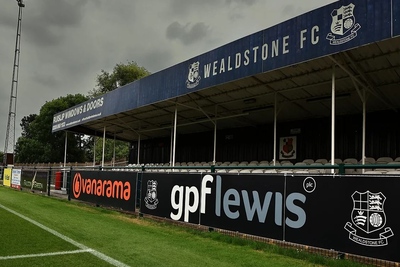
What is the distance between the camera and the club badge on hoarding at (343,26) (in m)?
7.24

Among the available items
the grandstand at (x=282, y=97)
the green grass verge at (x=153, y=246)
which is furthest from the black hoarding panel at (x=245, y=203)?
the grandstand at (x=282, y=97)

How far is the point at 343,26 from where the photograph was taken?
292 inches

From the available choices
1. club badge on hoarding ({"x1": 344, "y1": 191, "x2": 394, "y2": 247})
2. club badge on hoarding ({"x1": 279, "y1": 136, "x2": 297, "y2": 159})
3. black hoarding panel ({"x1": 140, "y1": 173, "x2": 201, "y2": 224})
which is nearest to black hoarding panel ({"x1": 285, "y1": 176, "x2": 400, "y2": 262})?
club badge on hoarding ({"x1": 344, "y1": 191, "x2": 394, "y2": 247})

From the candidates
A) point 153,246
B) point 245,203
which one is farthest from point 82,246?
point 245,203

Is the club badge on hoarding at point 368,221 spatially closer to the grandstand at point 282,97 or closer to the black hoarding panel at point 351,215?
the black hoarding panel at point 351,215

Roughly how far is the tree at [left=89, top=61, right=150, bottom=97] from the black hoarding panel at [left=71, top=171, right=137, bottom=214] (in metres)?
35.9

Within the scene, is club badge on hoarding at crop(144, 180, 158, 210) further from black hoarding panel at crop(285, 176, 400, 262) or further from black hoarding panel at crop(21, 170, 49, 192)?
black hoarding panel at crop(21, 170, 49, 192)

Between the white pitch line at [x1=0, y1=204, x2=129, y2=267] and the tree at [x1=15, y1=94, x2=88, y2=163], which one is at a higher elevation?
the tree at [x1=15, y1=94, x2=88, y2=163]

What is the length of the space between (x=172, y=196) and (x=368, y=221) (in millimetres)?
5044

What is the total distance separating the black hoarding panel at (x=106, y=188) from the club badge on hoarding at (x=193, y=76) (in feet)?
11.3

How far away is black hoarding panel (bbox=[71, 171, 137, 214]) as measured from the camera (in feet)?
36.4

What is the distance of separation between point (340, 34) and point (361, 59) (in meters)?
1.65

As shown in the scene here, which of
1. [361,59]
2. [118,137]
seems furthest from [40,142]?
[361,59]

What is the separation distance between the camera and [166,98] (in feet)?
42.3
